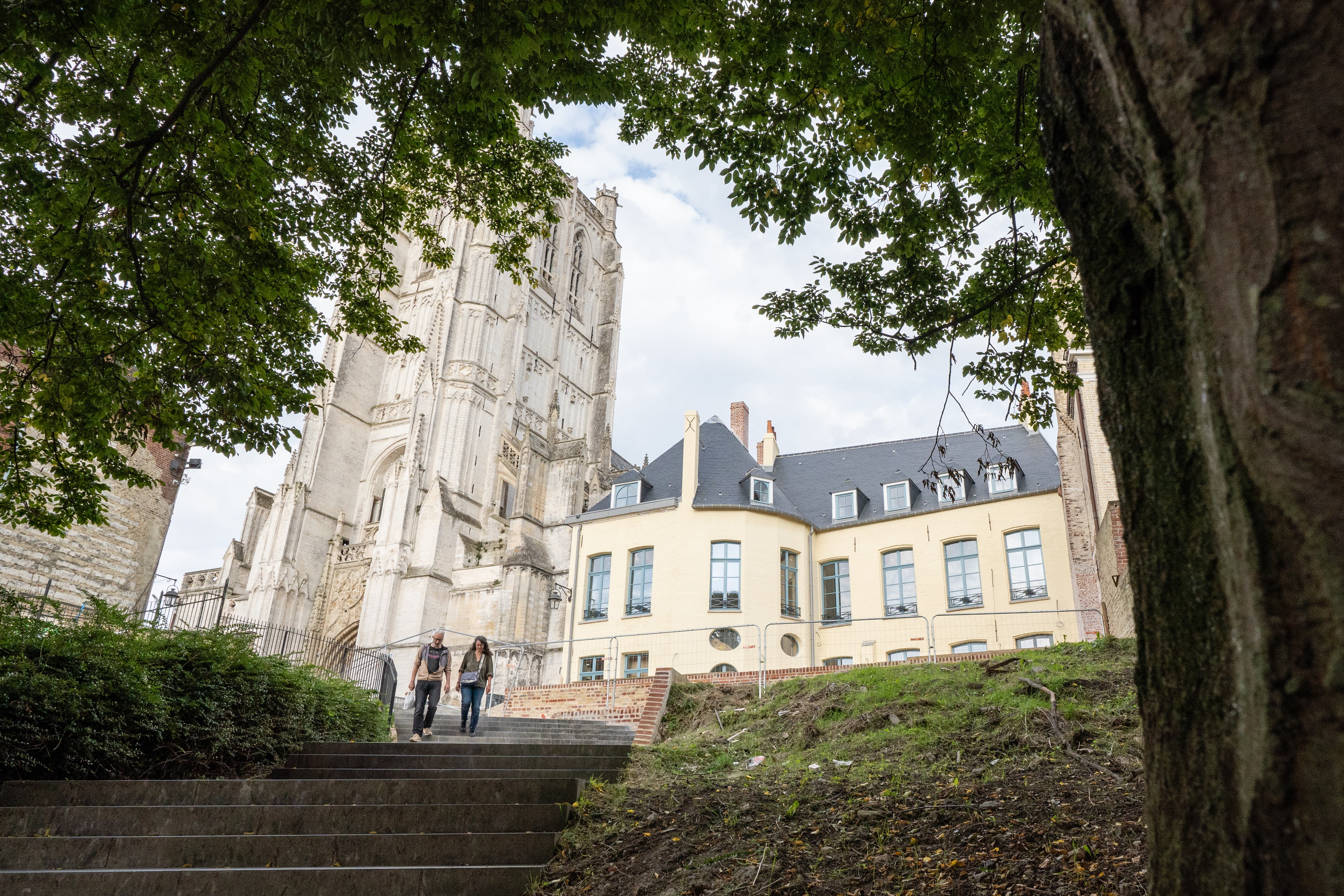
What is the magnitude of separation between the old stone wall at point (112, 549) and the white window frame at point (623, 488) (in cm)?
1142

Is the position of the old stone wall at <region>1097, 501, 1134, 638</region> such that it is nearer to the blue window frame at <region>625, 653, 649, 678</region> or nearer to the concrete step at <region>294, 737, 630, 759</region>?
the concrete step at <region>294, 737, 630, 759</region>

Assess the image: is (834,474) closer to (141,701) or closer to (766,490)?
(766,490)

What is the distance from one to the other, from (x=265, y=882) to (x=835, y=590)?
66.9 feet

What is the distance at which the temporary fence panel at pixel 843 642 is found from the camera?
845 inches

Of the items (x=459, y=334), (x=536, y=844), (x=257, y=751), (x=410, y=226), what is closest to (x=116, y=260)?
(x=410, y=226)

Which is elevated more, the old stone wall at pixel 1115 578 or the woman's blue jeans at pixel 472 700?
the old stone wall at pixel 1115 578

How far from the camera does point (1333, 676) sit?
1.18m

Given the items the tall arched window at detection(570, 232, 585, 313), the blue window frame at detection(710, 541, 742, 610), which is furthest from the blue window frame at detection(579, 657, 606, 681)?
the tall arched window at detection(570, 232, 585, 313)

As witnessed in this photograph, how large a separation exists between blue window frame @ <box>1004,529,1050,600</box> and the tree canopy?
14780 millimetres

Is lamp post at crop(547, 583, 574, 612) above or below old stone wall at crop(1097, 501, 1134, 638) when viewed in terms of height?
above

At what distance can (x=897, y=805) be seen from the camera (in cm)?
558

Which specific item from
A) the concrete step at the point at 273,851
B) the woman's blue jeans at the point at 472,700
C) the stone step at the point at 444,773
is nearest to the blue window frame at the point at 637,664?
the woman's blue jeans at the point at 472,700

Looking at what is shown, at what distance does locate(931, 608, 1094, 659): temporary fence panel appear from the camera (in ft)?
66.3

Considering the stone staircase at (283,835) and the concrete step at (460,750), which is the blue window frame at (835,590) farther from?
the stone staircase at (283,835)
